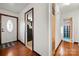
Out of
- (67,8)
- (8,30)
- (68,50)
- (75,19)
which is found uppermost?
(67,8)

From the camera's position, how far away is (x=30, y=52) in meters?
1.13

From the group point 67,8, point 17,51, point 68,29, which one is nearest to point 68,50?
point 68,29

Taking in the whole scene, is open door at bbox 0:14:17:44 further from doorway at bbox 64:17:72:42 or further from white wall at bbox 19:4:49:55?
doorway at bbox 64:17:72:42

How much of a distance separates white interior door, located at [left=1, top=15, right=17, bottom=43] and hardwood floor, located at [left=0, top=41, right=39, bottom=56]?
0.12 meters

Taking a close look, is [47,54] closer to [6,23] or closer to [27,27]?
[27,27]

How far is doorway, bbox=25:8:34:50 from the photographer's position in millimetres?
1133

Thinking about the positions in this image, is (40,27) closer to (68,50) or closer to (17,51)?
(17,51)

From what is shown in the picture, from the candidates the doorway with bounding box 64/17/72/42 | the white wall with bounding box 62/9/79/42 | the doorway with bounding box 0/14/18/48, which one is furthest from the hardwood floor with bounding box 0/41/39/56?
the white wall with bounding box 62/9/79/42

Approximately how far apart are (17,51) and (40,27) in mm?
502

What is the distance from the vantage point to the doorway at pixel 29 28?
44.6 inches

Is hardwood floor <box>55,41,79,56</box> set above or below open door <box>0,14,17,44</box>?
below

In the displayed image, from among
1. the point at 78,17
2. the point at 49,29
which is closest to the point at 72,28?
the point at 78,17

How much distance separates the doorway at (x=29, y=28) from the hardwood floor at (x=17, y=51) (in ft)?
0.25

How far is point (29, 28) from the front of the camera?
1.16m
